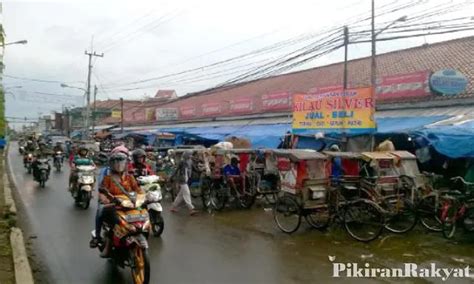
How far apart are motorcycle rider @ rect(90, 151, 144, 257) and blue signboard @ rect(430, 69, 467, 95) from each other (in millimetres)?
10746

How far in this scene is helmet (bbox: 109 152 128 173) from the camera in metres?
6.27

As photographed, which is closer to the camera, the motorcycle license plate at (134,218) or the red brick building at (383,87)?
the motorcycle license plate at (134,218)

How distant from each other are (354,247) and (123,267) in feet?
13.0

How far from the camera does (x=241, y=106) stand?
2486 centimetres

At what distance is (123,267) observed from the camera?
6.36 metres

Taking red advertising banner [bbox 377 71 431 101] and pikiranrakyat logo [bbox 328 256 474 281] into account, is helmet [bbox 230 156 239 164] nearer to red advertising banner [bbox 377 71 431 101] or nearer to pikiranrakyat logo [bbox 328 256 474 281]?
pikiranrakyat logo [bbox 328 256 474 281]

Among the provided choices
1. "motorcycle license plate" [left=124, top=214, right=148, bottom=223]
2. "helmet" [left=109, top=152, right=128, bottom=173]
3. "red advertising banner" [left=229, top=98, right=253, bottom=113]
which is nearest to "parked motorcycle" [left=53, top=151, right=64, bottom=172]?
"red advertising banner" [left=229, top=98, right=253, bottom=113]

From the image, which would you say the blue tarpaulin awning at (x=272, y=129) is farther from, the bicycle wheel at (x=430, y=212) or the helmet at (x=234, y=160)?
the helmet at (x=234, y=160)

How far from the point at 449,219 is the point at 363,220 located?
1.59 meters

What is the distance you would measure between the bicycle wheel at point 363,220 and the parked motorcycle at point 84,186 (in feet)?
22.6

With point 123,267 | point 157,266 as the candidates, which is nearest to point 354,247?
point 157,266

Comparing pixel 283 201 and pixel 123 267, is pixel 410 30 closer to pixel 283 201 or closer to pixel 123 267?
pixel 283 201

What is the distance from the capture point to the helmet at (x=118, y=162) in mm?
6273

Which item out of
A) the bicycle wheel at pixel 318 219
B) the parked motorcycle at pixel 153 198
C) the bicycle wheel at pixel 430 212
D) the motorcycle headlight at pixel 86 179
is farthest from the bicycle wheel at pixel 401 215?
the motorcycle headlight at pixel 86 179
